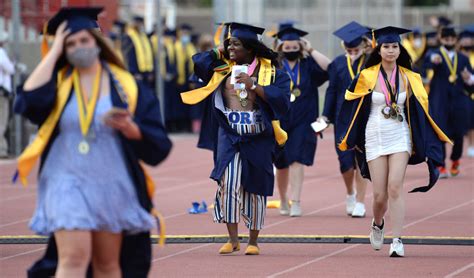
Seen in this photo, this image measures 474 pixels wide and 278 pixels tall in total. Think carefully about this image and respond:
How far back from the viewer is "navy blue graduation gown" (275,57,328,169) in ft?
48.4

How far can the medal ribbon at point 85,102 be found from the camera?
7.25 meters

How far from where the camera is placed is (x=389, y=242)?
12.2 metres

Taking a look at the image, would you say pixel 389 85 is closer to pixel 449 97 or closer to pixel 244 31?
pixel 244 31

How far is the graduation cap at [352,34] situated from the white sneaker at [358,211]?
1.66 metres

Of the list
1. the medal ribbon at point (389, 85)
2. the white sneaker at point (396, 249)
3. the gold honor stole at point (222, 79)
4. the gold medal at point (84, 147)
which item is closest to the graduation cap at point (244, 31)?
the gold honor stole at point (222, 79)

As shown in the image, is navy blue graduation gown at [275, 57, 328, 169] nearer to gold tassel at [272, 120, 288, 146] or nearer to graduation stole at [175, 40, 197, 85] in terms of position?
gold tassel at [272, 120, 288, 146]

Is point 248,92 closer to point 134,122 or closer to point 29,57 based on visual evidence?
point 134,122

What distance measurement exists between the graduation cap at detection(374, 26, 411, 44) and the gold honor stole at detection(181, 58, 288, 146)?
91 centimetres

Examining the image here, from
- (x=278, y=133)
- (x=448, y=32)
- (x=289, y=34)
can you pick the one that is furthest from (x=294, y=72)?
(x=448, y=32)

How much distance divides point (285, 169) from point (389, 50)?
11.5 feet

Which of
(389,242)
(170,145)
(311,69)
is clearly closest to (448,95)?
(311,69)

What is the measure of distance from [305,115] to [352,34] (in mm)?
1040

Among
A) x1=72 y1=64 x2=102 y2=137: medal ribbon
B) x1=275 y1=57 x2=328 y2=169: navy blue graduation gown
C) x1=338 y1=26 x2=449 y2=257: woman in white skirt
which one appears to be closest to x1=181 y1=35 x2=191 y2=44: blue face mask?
x1=275 y1=57 x2=328 y2=169: navy blue graduation gown

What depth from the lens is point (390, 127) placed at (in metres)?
11.4
